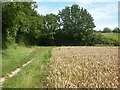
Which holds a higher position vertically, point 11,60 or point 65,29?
point 65,29

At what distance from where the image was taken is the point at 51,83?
169 inches

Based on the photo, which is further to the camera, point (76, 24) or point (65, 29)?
point (65, 29)

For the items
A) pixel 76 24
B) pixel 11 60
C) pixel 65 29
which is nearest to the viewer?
pixel 11 60

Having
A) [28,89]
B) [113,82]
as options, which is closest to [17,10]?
[28,89]

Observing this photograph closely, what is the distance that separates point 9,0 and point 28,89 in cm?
752

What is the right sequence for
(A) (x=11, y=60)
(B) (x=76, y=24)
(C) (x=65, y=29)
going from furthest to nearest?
(C) (x=65, y=29) < (B) (x=76, y=24) < (A) (x=11, y=60)

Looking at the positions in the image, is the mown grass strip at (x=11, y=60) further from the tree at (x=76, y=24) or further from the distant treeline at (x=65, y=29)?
the tree at (x=76, y=24)

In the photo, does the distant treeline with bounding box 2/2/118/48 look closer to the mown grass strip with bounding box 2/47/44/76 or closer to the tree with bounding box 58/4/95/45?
the tree with bounding box 58/4/95/45

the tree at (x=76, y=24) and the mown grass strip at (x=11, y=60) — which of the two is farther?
the tree at (x=76, y=24)

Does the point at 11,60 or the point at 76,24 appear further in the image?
the point at 76,24

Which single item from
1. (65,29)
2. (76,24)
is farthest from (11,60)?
(65,29)

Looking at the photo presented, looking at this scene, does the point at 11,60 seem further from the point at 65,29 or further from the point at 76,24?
the point at 65,29

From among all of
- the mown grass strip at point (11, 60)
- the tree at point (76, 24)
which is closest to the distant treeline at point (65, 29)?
the tree at point (76, 24)

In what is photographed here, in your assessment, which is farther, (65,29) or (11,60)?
(65,29)
